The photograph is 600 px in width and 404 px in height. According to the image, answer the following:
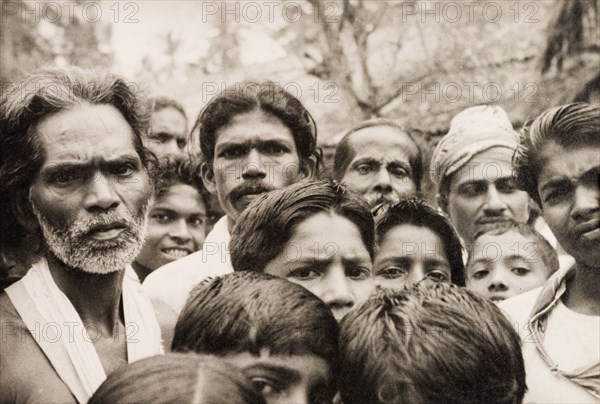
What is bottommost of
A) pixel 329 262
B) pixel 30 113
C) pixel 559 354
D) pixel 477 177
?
pixel 559 354

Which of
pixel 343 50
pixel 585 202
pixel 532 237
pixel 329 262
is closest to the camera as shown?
pixel 329 262

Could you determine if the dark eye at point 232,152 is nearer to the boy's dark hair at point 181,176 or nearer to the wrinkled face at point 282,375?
the boy's dark hair at point 181,176

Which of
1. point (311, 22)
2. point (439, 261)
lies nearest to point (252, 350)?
point (439, 261)

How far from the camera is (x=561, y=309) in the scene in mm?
1730

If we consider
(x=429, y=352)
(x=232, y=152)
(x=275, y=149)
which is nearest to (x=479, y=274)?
(x=275, y=149)

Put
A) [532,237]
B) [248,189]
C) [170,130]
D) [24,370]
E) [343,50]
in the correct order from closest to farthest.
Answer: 1. [24,370]
2. [248,189]
3. [532,237]
4. [170,130]
5. [343,50]

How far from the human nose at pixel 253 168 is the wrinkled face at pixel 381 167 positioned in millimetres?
360

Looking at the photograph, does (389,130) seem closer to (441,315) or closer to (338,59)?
(338,59)

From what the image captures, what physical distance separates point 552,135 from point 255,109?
86 centimetres

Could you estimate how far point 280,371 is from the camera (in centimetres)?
126

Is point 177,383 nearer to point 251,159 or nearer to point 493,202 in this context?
point 251,159

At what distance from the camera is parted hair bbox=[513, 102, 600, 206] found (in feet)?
5.84

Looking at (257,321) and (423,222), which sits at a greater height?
(257,321)

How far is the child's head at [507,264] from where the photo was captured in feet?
6.86
